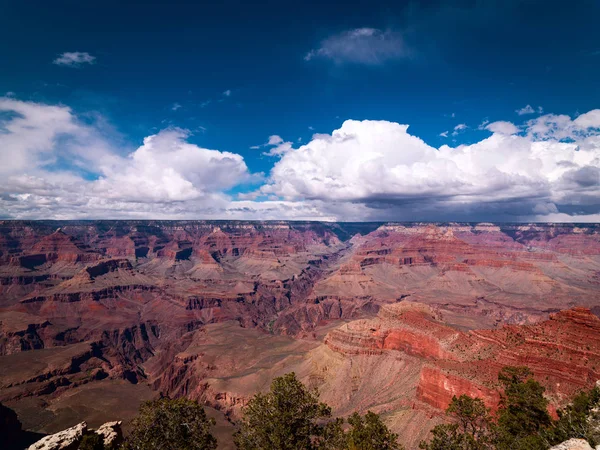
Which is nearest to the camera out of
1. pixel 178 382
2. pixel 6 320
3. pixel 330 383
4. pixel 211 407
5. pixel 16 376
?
pixel 330 383

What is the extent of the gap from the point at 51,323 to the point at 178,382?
97577 mm

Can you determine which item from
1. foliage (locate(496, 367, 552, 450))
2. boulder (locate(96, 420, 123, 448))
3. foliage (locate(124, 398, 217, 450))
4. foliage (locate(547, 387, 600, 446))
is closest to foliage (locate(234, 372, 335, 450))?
foliage (locate(124, 398, 217, 450))

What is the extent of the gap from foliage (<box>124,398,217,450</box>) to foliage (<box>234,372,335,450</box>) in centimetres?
382

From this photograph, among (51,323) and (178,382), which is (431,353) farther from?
(51,323)

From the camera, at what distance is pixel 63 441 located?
27859 mm

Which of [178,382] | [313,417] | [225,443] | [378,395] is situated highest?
[313,417]

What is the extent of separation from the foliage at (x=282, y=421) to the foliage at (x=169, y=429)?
382cm

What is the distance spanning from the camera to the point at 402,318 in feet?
307

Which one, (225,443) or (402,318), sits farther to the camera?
(402,318)

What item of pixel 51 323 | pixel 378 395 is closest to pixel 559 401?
pixel 378 395

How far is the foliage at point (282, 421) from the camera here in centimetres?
2948

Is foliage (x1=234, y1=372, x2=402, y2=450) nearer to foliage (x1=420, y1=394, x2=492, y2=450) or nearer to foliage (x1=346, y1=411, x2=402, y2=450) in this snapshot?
foliage (x1=346, y1=411, x2=402, y2=450)

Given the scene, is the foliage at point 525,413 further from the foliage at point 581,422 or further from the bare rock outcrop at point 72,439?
the bare rock outcrop at point 72,439

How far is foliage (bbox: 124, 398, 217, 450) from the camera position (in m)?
27.5
